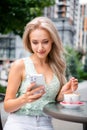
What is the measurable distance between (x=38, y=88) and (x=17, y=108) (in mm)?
199

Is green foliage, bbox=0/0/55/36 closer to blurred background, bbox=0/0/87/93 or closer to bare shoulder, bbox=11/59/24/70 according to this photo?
blurred background, bbox=0/0/87/93

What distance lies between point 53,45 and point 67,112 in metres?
0.43

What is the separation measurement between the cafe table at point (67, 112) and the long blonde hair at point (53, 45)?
17cm

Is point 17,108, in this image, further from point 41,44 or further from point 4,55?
point 4,55

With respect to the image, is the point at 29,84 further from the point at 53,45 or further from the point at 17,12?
the point at 17,12

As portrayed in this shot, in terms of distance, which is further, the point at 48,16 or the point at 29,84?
the point at 48,16

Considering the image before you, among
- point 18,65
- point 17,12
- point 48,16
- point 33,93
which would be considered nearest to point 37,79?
point 33,93

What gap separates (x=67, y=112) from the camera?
2.12 m

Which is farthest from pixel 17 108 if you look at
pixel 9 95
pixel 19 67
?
pixel 19 67

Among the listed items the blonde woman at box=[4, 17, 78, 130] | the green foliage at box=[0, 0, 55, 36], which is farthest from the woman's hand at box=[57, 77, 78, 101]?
the green foliage at box=[0, 0, 55, 36]

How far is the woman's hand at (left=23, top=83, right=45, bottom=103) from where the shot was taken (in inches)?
79.5

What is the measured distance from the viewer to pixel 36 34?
220 centimetres

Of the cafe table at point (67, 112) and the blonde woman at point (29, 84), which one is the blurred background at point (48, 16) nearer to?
the blonde woman at point (29, 84)

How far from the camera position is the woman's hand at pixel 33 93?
202 cm
